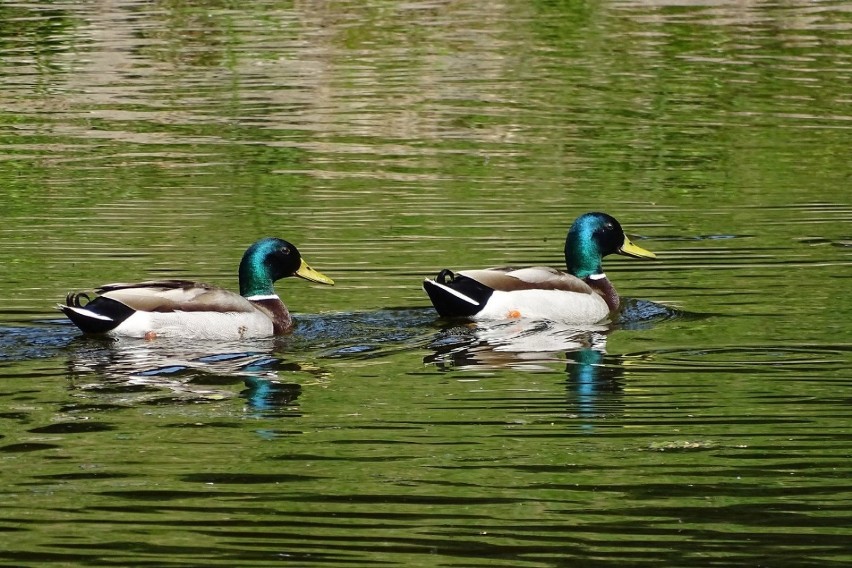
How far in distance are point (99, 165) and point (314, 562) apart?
12.8m

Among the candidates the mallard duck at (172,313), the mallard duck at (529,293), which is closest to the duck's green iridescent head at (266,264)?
the mallard duck at (172,313)

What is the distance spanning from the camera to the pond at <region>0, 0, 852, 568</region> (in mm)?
7496

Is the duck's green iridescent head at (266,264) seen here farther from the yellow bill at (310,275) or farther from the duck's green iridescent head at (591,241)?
the duck's green iridescent head at (591,241)

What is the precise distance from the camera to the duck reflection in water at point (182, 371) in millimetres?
9898

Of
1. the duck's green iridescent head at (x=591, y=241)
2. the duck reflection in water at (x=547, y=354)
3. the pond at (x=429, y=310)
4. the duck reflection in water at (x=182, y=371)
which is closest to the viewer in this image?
the pond at (x=429, y=310)

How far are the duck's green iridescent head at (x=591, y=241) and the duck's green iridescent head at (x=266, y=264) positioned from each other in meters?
2.18

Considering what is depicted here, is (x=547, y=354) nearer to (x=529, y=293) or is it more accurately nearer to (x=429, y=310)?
(x=529, y=293)

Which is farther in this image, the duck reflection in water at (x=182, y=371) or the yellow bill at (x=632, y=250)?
the yellow bill at (x=632, y=250)

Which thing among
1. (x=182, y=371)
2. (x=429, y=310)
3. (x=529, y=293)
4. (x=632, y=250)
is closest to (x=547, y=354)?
(x=529, y=293)

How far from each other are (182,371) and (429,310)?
2.44m

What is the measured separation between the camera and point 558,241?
15281mm

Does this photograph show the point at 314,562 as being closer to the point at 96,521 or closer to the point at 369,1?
the point at 96,521

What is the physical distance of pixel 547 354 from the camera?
37.9 ft

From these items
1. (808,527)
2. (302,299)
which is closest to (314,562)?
(808,527)
